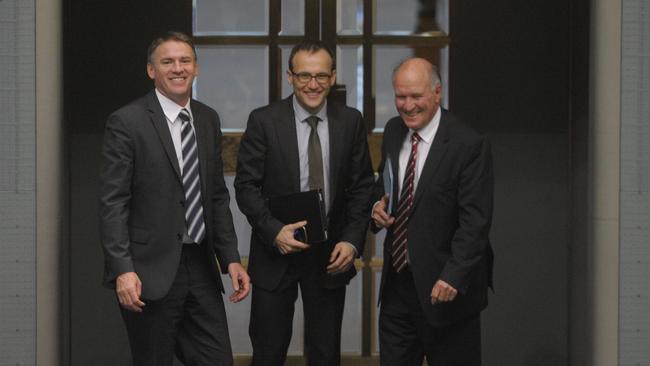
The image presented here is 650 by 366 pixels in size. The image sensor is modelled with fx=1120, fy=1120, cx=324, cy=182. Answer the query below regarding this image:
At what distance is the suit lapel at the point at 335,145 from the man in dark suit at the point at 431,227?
21 centimetres

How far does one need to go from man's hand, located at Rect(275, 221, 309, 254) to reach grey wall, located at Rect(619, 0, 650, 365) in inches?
43.9

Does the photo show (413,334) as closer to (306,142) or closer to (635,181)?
(306,142)

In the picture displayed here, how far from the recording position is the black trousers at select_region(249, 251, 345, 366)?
408cm

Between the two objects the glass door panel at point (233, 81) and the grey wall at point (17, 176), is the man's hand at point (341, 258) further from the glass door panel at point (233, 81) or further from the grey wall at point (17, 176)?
the glass door panel at point (233, 81)

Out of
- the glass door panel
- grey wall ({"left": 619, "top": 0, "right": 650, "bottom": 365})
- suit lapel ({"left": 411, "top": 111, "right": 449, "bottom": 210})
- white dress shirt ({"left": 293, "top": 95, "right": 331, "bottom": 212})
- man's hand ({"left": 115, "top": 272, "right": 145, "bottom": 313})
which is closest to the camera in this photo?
man's hand ({"left": 115, "top": 272, "right": 145, "bottom": 313})

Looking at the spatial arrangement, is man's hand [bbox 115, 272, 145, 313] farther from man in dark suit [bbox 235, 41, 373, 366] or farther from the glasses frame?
the glasses frame

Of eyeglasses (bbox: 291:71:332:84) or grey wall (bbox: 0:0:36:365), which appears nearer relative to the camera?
grey wall (bbox: 0:0:36:365)

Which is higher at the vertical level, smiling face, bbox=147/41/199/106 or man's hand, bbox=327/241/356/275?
smiling face, bbox=147/41/199/106

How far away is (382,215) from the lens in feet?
12.5

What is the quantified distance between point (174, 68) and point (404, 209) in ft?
2.96

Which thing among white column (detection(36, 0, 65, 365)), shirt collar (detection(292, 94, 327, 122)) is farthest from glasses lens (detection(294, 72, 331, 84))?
white column (detection(36, 0, 65, 365))

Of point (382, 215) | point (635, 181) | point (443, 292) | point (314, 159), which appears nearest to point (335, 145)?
point (314, 159)

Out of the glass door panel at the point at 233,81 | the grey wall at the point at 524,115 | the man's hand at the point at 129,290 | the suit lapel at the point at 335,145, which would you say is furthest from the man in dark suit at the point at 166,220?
the grey wall at the point at 524,115

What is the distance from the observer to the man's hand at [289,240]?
3.93 metres
